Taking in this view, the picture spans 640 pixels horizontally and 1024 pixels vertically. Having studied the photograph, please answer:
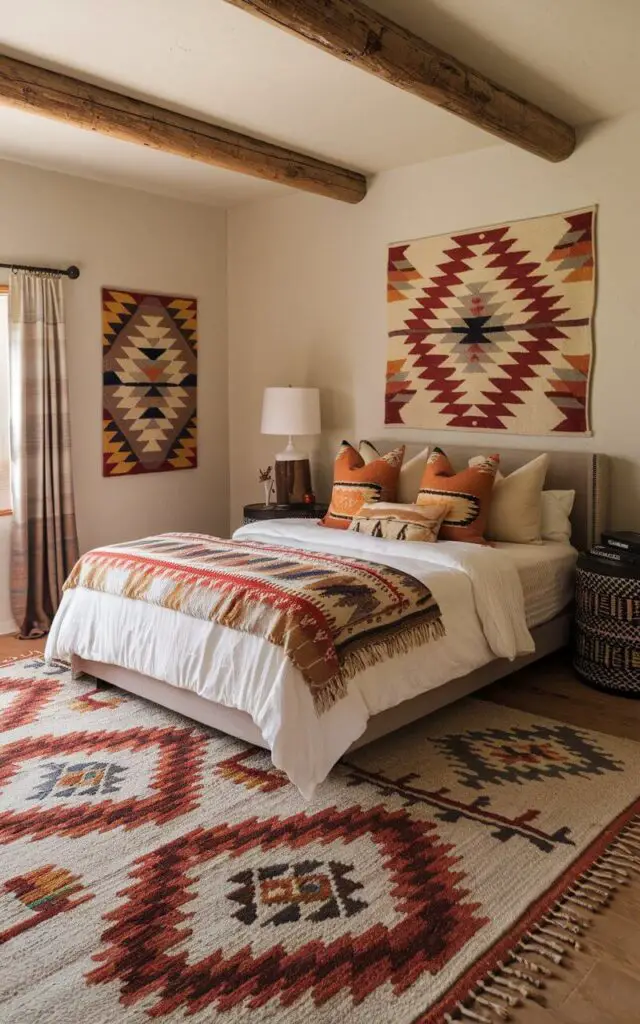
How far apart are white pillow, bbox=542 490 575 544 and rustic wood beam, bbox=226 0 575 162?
5.34ft

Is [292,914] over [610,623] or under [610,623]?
under

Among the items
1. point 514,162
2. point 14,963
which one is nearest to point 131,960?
point 14,963

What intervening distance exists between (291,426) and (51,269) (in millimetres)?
1630

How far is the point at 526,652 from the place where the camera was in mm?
3562

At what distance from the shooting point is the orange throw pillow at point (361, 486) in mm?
4418

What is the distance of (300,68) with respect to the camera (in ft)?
10.9

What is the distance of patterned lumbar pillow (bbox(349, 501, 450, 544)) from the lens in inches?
155

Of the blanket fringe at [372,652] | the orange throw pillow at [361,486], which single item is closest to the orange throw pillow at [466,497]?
the orange throw pillow at [361,486]

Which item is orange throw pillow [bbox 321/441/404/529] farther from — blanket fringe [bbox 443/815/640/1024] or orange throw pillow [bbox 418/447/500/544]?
blanket fringe [bbox 443/815/640/1024]

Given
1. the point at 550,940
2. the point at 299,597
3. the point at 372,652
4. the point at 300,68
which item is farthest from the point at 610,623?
the point at 300,68

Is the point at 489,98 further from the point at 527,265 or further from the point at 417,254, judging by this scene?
the point at 417,254

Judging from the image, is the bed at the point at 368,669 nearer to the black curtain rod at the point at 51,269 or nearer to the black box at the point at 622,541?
the black box at the point at 622,541

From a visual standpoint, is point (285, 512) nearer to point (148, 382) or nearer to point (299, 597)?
point (148, 382)

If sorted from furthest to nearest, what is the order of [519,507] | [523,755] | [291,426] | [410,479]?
[291,426] → [410,479] → [519,507] → [523,755]
